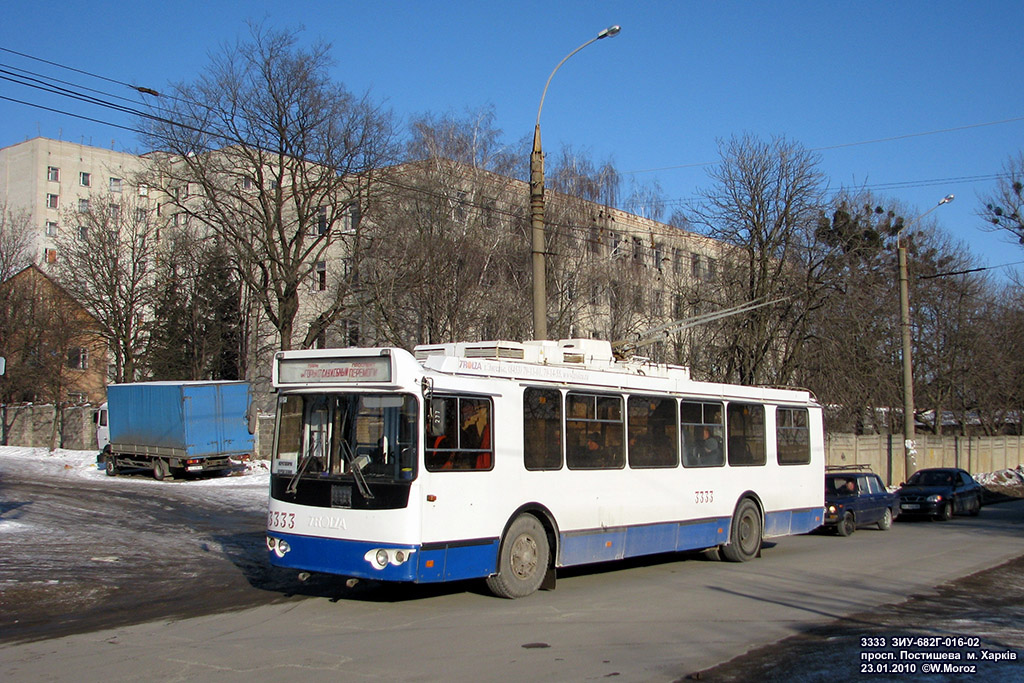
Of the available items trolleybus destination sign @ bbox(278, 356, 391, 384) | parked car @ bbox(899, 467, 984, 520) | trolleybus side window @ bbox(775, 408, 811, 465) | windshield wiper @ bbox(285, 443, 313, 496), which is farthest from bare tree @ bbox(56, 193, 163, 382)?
windshield wiper @ bbox(285, 443, 313, 496)

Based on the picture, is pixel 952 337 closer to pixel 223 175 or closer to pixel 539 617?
pixel 223 175

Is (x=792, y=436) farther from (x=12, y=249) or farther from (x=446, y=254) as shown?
(x=12, y=249)

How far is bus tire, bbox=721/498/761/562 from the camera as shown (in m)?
14.3

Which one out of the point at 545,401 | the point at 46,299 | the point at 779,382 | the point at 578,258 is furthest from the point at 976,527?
the point at 46,299

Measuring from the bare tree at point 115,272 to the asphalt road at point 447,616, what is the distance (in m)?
31.6

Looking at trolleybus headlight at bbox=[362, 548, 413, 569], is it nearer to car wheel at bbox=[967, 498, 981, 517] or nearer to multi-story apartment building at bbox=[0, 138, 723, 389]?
car wheel at bbox=[967, 498, 981, 517]

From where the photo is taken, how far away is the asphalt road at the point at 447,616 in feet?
24.0

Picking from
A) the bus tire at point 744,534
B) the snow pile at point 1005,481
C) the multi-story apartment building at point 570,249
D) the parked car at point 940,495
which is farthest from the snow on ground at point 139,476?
the snow pile at point 1005,481

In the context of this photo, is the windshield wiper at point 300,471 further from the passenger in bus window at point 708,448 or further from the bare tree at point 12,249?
the bare tree at point 12,249

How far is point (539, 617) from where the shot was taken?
936 centimetres

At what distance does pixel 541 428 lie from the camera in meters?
10.9

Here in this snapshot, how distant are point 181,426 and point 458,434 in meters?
24.1

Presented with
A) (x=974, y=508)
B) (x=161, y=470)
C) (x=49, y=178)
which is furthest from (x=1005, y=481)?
(x=49, y=178)

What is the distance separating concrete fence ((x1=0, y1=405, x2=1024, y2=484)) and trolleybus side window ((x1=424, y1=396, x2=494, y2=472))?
2057 cm
